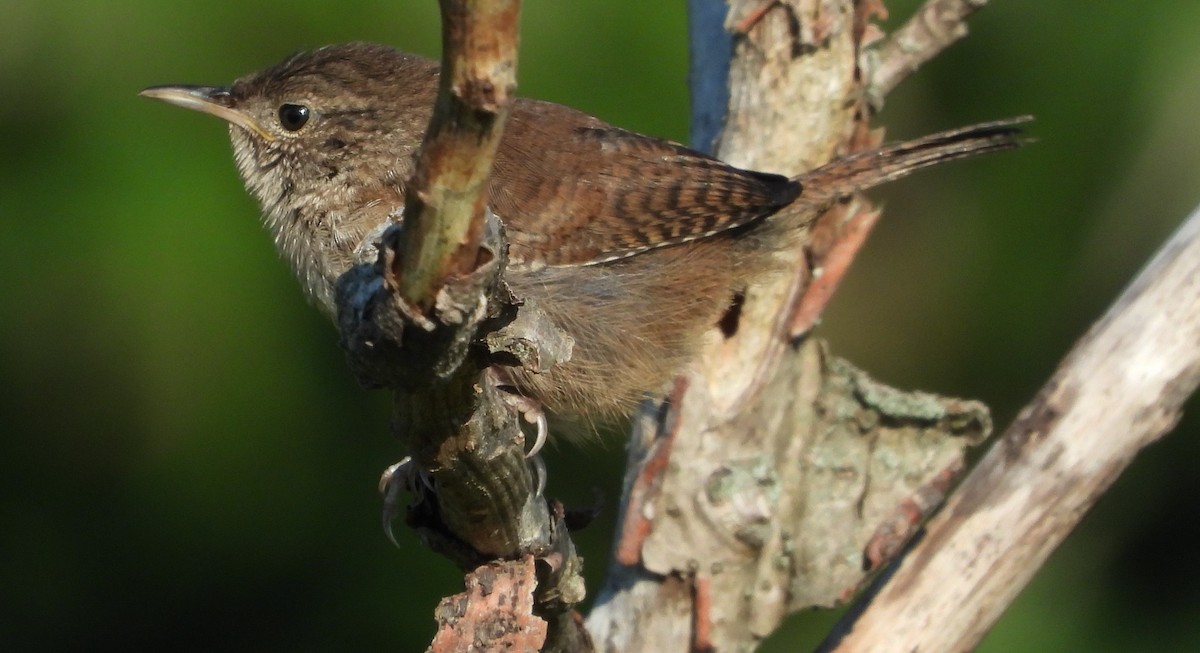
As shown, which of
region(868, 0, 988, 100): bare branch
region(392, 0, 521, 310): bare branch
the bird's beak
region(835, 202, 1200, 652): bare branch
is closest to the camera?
region(392, 0, 521, 310): bare branch

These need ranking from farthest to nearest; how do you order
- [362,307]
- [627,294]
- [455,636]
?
1. [627,294]
2. [455,636]
3. [362,307]

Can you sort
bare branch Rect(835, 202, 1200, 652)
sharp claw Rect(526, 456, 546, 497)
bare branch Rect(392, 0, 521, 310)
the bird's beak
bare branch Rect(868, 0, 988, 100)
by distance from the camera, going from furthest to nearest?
bare branch Rect(868, 0, 988, 100)
the bird's beak
bare branch Rect(835, 202, 1200, 652)
sharp claw Rect(526, 456, 546, 497)
bare branch Rect(392, 0, 521, 310)

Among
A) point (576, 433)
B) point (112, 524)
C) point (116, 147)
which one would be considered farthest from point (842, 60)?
point (112, 524)

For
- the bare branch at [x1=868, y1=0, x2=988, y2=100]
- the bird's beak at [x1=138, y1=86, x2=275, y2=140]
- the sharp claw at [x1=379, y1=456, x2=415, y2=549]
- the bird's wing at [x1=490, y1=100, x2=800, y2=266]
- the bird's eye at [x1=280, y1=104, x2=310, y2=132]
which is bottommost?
the sharp claw at [x1=379, y1=456, x2=415, y2=549]

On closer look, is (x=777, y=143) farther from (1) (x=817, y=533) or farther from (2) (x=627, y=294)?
(1) (x=817, y=533)

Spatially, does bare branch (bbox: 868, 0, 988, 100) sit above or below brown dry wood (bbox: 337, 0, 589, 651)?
above

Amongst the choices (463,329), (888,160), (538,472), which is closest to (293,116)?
(538,472)

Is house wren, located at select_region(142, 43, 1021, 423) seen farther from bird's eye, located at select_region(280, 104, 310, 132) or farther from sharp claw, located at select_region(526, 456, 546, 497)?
sharp claw, located at select_region(526, 456, 546, 497)

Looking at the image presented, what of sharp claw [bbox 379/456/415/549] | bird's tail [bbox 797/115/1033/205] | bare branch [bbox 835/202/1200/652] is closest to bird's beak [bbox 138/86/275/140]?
sharp claw [bbox 379/456/415/549]
